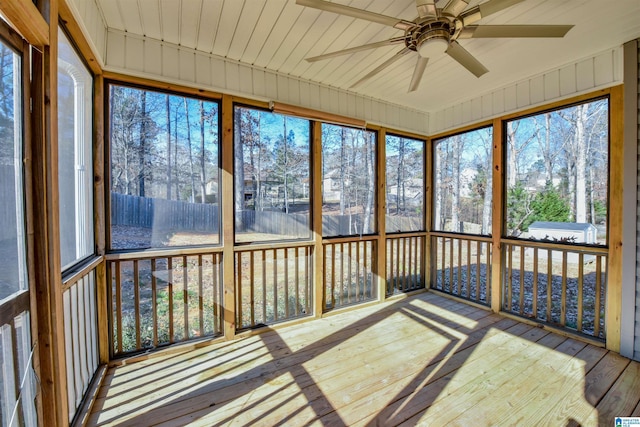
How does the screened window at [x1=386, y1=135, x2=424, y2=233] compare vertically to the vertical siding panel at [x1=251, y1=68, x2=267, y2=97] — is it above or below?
below

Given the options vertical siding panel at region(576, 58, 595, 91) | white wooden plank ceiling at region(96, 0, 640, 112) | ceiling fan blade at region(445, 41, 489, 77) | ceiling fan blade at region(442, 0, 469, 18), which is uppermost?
white wooden plank ceiling at region(96, 0, 640, 112)

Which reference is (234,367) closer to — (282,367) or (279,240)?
(282,367)

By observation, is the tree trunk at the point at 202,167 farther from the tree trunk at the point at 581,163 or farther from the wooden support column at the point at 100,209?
the tree trunk at the point at 581,163

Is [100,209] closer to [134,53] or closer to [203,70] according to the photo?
[134,53]

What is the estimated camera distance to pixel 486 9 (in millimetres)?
1458

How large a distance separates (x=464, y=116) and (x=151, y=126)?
366 cm

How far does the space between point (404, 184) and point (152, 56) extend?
3.23m

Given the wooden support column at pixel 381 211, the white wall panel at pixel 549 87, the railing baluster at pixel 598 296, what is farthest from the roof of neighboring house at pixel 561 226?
the wooden support column at pixel 381 211

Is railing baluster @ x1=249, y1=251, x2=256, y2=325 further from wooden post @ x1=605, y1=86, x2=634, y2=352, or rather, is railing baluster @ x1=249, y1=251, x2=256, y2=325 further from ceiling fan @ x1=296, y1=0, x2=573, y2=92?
wooden post @ x1=605, y1=86, x2=634, y2=352

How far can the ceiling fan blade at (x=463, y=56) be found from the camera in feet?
A: 5.80

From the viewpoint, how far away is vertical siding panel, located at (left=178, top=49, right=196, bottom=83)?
241 centimetres

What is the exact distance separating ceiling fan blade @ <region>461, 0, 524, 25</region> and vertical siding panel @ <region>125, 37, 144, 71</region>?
242 centimetres

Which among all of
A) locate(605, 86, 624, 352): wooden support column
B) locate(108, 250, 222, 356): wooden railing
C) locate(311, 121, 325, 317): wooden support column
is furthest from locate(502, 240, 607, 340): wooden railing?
locate(108, 250, 222, 356): wooden railing

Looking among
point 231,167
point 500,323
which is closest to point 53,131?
point 231,167
